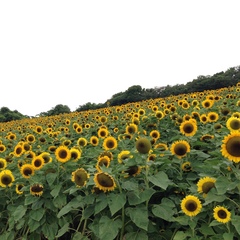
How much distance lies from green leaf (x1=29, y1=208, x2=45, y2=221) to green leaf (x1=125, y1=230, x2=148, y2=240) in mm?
1085

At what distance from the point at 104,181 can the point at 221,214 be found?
1033mm

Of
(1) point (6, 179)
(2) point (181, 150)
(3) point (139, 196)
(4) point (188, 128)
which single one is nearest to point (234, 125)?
(2) point (181, 150)

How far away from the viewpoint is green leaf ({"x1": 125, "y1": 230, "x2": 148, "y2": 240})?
3.27 meters

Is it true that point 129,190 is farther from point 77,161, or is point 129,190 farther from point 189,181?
point 77,161

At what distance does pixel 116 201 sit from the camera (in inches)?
128

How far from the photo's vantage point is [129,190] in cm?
337

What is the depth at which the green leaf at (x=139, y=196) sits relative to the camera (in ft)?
10.8

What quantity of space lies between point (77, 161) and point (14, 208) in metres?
0.93

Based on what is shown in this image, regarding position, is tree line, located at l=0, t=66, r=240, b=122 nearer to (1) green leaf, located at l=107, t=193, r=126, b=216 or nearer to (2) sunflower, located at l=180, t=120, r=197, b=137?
(2) sunflower, located at l=180, t=120, r=197, b=137

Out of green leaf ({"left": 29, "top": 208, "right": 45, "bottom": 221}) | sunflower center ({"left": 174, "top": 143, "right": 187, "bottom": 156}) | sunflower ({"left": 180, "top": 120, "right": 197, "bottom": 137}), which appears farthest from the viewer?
sunflower ({"left": 180, "top": 120, "right": 197, "bottom": 137})

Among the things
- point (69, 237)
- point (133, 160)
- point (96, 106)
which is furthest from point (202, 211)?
point (96, 106)

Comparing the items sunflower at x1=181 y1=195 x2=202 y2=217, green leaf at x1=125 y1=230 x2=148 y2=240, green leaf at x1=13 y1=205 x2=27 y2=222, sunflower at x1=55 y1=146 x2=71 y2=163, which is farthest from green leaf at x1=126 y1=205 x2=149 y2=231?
green leaf at x1=13 y1=205 x2=27 y2=222

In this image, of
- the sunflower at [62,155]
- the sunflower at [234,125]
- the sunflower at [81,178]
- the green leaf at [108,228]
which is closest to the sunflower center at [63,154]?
the sunflower at [62,155]

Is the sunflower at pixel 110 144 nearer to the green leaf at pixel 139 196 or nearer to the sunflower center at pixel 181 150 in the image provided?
the sunflower center at pixel 181 150
